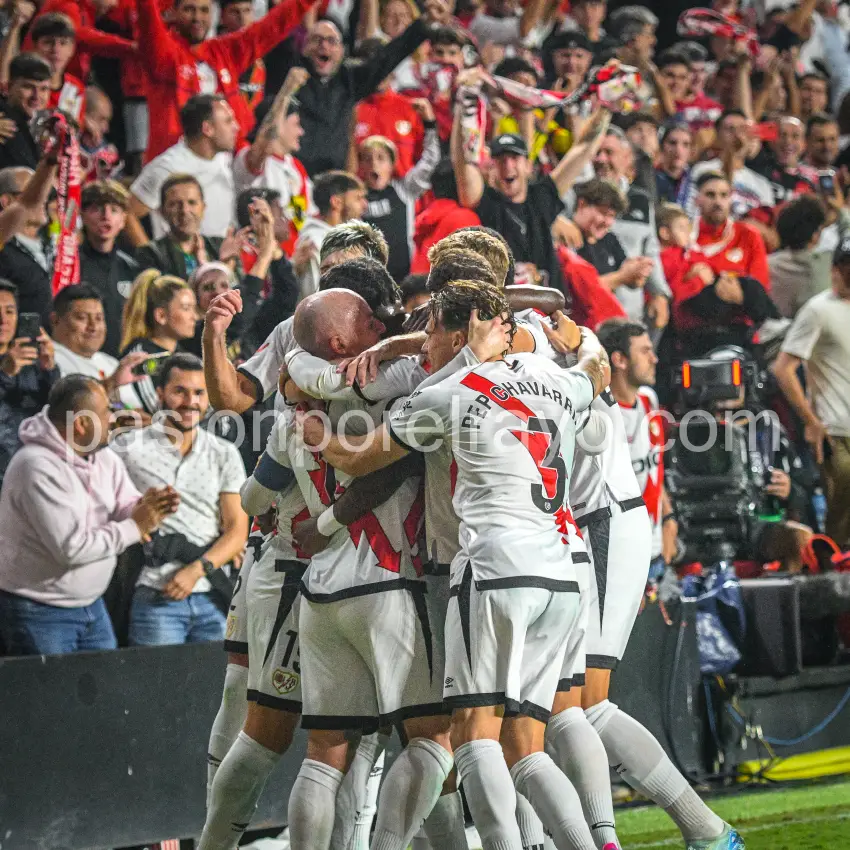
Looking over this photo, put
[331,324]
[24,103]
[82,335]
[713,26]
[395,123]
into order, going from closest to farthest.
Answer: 1. [331,324]
2. [82,335]
3. [24,103]
4. [395,123]
5. [713,26]

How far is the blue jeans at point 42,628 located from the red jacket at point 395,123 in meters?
4.08

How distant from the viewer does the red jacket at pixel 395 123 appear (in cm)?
→ 846

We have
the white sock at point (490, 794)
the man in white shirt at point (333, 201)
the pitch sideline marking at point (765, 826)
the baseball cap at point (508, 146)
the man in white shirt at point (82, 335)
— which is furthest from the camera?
the baseball cap at point (508, 146)

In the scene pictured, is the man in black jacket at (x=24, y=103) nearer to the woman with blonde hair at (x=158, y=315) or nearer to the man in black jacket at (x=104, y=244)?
the man in black jacket at (x=104, y=244)

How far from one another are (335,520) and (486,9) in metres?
7.36

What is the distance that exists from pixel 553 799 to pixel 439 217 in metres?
4.41

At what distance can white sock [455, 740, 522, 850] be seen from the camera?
356 cm

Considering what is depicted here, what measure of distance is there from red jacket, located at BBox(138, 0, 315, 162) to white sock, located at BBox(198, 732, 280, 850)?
14.4ft

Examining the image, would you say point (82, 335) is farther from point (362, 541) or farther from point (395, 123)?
point (395, 123)

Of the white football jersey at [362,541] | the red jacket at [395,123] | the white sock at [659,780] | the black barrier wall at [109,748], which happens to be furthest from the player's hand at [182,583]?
the red jacket at [395,123]

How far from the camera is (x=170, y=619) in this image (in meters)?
5.58

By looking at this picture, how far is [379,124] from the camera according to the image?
8.50m

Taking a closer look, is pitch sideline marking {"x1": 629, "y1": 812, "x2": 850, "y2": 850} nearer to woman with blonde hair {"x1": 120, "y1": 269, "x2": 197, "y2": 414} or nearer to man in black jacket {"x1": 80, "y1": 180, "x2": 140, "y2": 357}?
woman with blonde hair {"x1": 120, "y1": 269, "x2": 197, "y2": 414}

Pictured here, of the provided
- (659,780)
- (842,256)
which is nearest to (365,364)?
(659,780)
